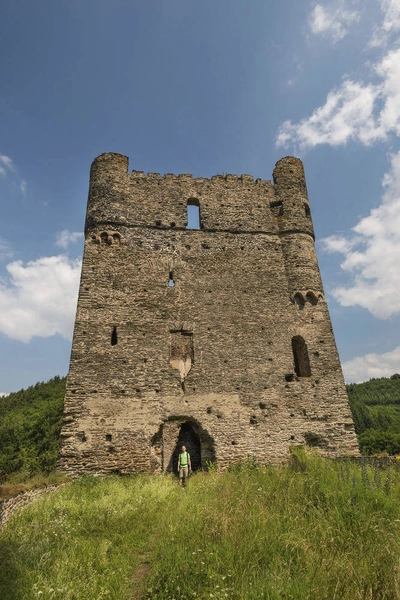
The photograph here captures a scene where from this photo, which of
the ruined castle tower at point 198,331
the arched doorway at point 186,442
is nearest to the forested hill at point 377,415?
the ruined castle tower at point 198,331

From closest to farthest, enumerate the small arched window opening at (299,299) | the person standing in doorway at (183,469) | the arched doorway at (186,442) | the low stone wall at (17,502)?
1. the low stone wall at (17,502)
2. the person standing in doorway at (183,469)
3. the arched doorway at (186,442)
4. the small arched window opening at (299,299)

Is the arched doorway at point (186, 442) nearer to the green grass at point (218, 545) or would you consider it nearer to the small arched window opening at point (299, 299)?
the green grass at point (218, 545)

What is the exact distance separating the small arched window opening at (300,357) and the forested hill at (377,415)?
4003 millimetres

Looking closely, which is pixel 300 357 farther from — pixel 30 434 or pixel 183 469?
pixel 30 434

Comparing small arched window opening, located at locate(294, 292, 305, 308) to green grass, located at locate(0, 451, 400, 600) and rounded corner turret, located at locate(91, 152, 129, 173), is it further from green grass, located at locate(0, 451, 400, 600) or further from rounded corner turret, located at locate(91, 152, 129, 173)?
rounded corner turret, located at locate(91, 152, 129, 173)

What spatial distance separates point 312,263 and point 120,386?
8225mm

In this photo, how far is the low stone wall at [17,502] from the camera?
18.7ft

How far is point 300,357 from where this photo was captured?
12.3 m

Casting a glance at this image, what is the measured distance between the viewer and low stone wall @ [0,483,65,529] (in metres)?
5.70

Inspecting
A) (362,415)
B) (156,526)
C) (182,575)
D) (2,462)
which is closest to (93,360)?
(156,526)

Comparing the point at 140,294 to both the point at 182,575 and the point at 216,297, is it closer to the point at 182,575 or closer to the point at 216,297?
the point at 216,297

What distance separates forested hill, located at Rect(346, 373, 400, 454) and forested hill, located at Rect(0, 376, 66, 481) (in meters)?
27.1

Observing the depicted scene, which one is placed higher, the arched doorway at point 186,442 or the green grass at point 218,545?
the arched doorway at point 186,442

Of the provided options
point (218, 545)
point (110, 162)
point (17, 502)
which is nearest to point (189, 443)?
point (17, 502)
